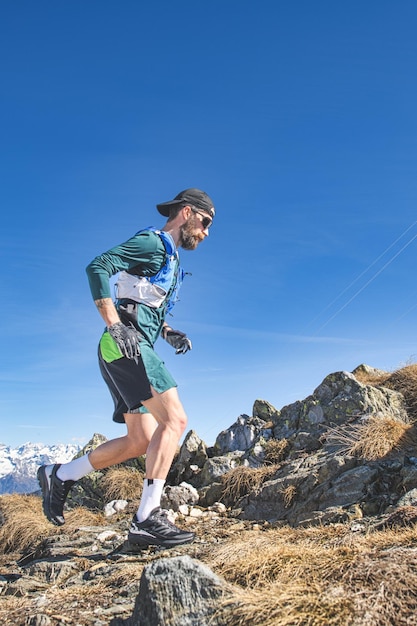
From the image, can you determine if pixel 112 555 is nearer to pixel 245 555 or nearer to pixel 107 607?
pixel 107 607

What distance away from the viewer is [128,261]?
5055 mm

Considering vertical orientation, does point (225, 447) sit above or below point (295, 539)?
above

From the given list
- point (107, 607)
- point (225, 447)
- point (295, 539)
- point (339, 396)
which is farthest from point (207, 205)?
point (225, 447)

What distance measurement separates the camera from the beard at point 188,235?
18.4 feet

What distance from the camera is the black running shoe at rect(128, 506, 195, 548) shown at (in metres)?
4.77

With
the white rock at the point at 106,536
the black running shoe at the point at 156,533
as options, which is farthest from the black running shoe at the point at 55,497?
the black running shoe at the point at 156,533

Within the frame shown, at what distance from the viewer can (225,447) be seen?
33.6ft

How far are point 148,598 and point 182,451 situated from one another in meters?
7.73

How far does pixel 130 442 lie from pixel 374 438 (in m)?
3.82

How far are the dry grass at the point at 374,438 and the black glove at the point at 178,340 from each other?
10.0ft

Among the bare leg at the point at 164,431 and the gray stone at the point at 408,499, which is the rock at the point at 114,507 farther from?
the gray stone at the point at 408,499

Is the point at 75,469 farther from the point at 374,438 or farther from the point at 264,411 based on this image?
the point at 264,411

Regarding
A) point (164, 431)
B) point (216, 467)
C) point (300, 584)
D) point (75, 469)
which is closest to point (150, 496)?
point (164, 431)

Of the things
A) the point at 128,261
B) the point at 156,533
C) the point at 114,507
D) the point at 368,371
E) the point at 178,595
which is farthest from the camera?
the point at 368,371
